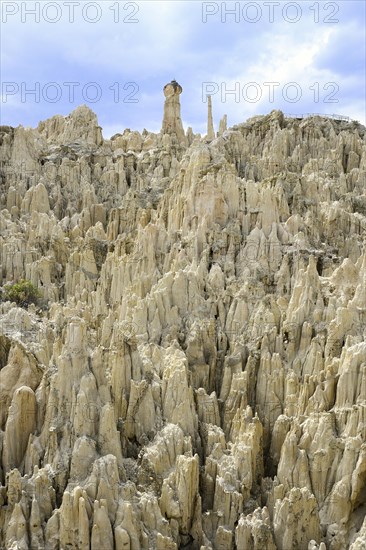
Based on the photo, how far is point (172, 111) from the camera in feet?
196

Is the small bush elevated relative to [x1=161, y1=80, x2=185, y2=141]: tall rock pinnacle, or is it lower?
lower

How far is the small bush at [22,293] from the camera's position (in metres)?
34.3

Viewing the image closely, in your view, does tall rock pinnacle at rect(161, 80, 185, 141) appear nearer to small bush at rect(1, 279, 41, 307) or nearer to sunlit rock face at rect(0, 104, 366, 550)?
sunlit rock face at rect(0, 104, 366, 550)

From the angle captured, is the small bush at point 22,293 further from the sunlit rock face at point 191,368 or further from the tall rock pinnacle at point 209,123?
the tall rock pinnacle at point 209,123

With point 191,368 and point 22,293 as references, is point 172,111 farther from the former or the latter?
point 191,368

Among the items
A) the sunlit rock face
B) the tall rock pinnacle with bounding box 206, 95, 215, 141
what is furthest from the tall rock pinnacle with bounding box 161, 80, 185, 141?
the sunlit rock face

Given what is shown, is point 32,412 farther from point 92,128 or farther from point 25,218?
point 92,128

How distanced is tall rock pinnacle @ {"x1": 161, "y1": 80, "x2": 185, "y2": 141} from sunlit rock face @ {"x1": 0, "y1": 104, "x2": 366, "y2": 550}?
15.4 metres

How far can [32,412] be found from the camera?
24.3 m

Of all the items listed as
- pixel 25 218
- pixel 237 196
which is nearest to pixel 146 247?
pixel 237 196

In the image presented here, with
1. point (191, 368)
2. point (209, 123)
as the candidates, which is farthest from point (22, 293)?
point (209, 123)

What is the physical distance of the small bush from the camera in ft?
113

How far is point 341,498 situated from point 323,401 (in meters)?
3.72

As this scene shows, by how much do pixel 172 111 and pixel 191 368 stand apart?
36.4 meters
